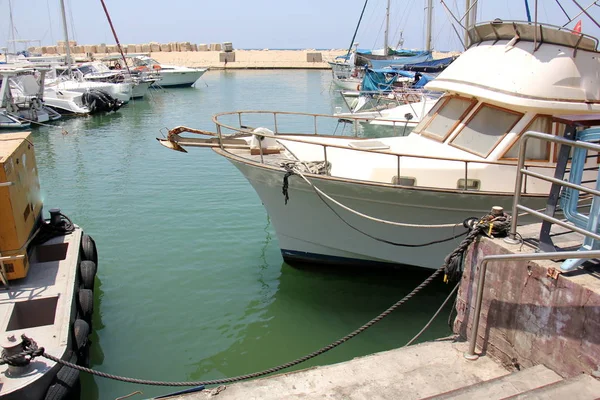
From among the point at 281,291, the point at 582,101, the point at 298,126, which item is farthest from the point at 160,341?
the point at 298,126

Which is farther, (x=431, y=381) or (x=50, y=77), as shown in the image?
(x=50, y=77)

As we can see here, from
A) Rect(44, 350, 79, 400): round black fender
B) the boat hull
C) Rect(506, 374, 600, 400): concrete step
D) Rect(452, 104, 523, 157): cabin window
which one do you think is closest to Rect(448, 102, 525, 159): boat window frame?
Rect(452, 104, 523, 157): cabin window

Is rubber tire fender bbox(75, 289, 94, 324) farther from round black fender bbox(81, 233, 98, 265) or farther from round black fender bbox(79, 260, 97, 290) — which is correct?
round black fender bbox(81, 233, 98, 265)

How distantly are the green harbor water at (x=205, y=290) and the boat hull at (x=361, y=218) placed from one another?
0.61 metres

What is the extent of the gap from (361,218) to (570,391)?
487 centimetres

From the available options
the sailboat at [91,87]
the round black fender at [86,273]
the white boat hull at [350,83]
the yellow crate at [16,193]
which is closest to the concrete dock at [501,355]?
the yellow crate at [16,193]

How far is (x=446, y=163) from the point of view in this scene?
7949 mm

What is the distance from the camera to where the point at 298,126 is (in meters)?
24.6

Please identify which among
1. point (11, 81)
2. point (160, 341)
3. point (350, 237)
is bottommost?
point (160, 341)

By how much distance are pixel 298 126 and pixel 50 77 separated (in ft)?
78.7

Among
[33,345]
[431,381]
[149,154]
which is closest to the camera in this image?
[431,381]

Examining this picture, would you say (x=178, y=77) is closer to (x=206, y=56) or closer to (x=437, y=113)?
(x=206, y=56)

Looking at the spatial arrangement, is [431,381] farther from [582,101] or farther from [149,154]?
[149,154]

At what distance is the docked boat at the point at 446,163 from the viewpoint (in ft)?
24.8
